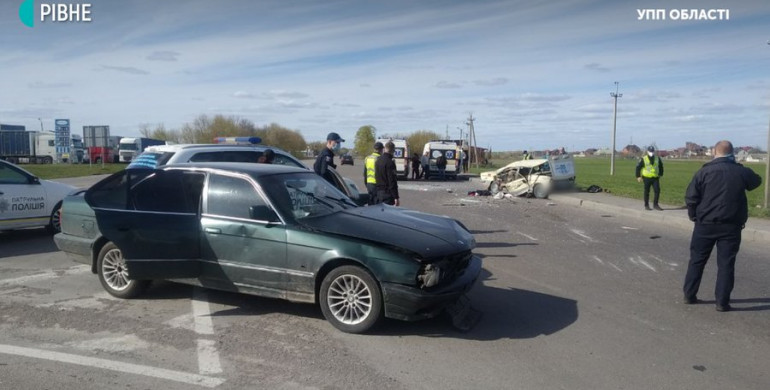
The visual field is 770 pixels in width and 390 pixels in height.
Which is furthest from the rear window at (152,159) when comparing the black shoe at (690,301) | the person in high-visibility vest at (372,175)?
the black shoe at (690,301)

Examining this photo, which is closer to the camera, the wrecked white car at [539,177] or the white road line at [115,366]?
the white road line at [115,366]

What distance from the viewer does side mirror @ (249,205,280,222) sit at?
17.4 ft

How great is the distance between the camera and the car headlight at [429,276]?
4.88 m

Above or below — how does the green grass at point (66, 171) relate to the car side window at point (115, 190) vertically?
below

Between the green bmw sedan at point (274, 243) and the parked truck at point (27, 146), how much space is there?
60317 millimetres

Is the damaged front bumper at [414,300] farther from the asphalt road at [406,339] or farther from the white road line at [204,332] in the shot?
the white road line at [204,332]

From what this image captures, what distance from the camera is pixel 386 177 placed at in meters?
8.95

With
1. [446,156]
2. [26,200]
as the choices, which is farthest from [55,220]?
[446,156]

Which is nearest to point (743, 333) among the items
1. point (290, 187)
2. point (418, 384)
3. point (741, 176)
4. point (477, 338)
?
point (741, 176)

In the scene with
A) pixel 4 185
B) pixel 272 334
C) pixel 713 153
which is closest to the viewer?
pixel 272 334

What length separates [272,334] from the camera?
509 cm

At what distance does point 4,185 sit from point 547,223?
10.9m

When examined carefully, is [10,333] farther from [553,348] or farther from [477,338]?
[553,348]

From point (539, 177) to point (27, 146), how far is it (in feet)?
184
